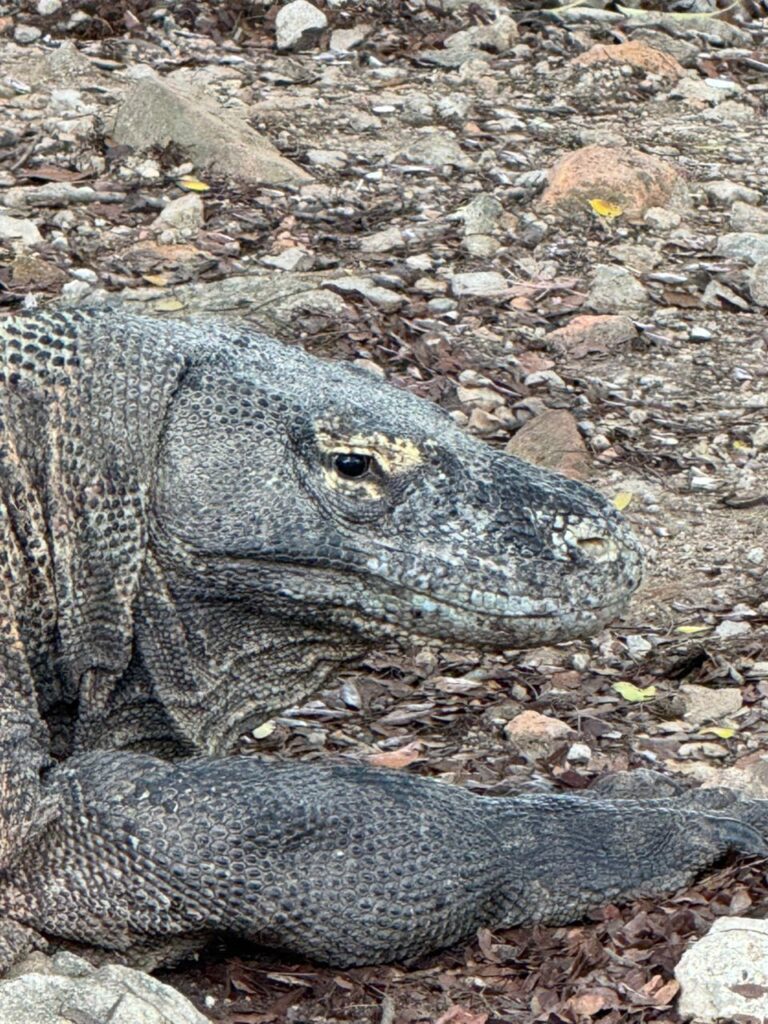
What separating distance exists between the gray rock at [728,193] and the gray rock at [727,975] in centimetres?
622

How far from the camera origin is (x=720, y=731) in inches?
236

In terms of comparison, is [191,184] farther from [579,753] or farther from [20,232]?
[579,753]

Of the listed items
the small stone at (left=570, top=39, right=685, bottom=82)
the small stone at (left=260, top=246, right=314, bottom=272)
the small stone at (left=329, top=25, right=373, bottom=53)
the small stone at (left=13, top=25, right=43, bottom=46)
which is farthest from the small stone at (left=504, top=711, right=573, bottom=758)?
the small stone at (left=570, top=39, right=685, bottom=82)

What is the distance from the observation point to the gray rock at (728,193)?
10.1 meters

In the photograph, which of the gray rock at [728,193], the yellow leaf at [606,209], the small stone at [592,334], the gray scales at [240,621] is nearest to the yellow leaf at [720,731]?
Result: the gray scales at [240,621]

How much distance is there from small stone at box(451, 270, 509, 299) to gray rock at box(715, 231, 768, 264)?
3.87 ft

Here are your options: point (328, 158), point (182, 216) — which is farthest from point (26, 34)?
point (182, 216)

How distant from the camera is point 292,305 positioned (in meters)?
8.40

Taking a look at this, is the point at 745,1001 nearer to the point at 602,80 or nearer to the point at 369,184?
the point at 369,184

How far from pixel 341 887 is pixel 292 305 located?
4.25 m

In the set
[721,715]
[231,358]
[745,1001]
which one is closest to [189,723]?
[231,358]

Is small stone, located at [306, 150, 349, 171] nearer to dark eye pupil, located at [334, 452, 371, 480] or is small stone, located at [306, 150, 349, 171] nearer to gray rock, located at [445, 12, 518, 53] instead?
gray rock, located at [445, 12, 518, 53]

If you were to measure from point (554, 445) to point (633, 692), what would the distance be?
64.5 inches

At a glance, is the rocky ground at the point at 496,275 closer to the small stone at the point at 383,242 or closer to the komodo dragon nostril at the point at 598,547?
the small stone at the point at 383,242
